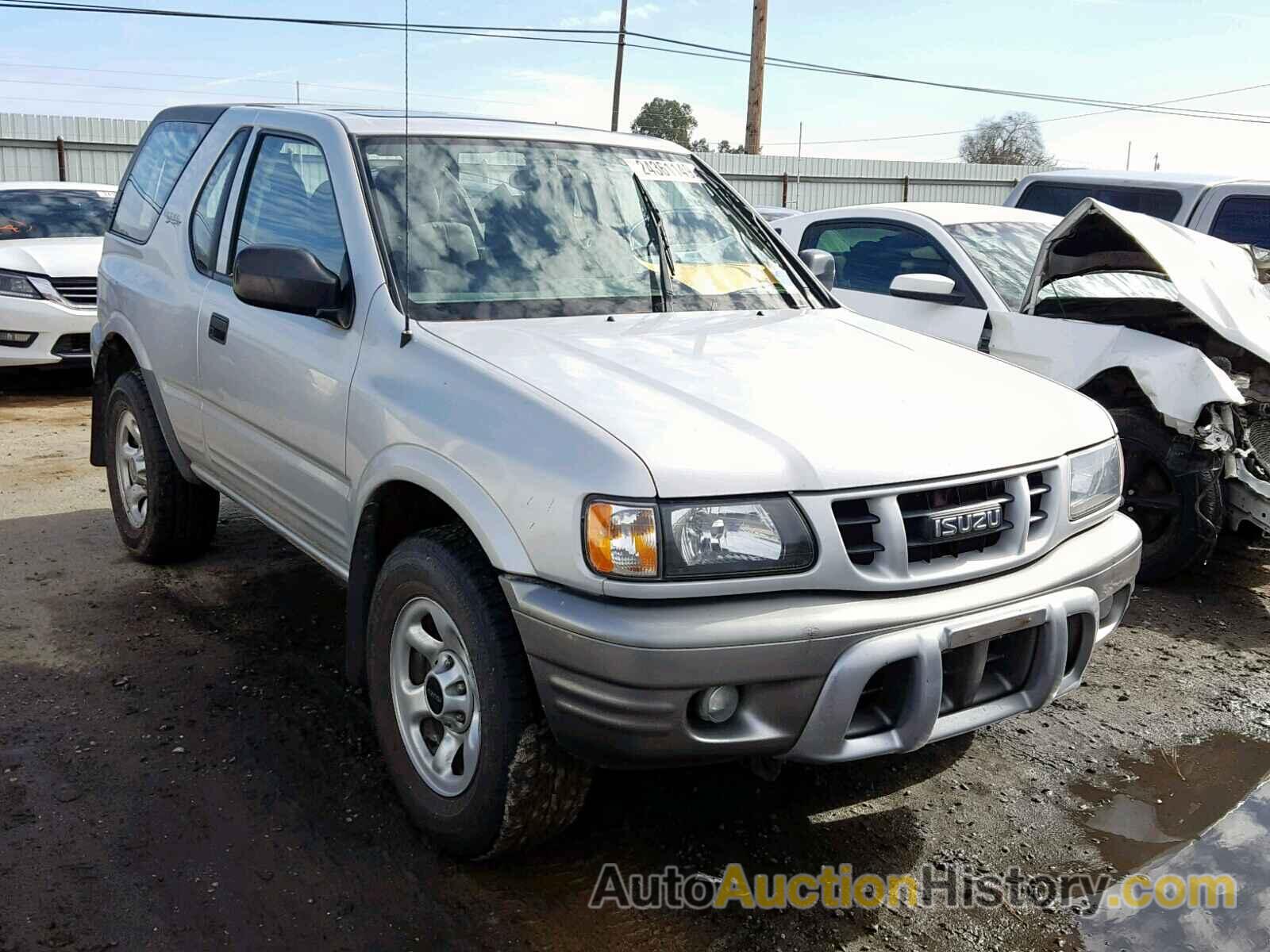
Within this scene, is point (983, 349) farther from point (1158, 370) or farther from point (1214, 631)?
point (1214, 631)

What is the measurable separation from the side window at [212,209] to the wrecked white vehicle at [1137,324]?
123 inches

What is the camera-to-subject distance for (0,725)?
374 cm

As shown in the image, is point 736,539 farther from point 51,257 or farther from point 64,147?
point 64,147

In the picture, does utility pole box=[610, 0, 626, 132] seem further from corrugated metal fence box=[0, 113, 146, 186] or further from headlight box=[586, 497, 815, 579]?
headlight box=[586, 497, 815, 579]

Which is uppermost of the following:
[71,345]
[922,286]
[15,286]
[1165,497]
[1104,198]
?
[1104,198]

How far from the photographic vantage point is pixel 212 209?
4.42 metres

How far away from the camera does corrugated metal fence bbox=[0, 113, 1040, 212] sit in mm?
20609

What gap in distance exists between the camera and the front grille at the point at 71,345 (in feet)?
31.3

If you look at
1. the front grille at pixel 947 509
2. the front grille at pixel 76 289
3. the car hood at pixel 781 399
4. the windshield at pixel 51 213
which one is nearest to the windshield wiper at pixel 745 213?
the car hood at pixel 781 399

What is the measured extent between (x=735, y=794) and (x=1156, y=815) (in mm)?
1217

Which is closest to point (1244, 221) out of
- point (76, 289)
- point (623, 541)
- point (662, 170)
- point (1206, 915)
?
point (662, 170)

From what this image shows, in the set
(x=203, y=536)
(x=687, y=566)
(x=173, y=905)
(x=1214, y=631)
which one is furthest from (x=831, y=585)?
(x=203, y=536)

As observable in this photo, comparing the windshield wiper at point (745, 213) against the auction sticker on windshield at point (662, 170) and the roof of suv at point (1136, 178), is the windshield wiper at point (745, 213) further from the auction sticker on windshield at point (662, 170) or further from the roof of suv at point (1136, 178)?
the roof of suv at point (1136, 178)

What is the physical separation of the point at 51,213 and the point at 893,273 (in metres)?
7.94
